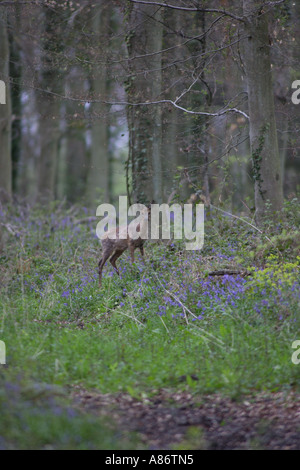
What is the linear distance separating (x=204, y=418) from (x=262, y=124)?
766 cm

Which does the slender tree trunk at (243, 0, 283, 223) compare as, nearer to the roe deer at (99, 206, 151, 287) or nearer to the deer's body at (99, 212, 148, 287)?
the roe deer at (99, 206, 151, 287)

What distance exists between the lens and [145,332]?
8.09 m

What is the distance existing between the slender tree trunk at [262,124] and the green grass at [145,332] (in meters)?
0.99

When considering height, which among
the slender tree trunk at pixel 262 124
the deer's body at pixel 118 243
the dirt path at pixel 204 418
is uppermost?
the slender tree trunk at pixel 262 124

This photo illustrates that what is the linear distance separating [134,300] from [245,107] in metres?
5.98

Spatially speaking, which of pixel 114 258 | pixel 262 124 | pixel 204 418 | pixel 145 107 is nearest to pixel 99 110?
pixel 145 107

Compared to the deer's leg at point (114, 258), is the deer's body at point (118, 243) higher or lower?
higher

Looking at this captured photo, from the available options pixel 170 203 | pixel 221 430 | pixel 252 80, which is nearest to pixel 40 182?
pixel 170 203

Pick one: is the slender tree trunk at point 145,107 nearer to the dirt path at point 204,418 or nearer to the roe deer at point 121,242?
the roe deer at point 121,242

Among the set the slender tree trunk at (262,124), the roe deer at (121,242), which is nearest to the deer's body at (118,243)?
the roe deer at (121,242)

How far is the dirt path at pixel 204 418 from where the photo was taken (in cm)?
523

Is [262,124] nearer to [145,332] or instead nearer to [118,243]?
[118,243]

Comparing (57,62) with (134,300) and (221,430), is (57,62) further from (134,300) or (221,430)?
(221,430)

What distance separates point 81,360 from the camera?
676 cm
